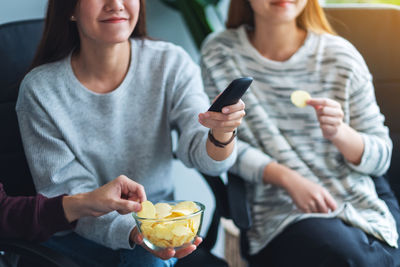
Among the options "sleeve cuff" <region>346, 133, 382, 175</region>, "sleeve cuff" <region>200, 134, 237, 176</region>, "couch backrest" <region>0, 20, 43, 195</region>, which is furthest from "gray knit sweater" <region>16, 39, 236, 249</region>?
"sleeve cuff" <region>346, 133, 382, 175</region>

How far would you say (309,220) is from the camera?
114 centimetres

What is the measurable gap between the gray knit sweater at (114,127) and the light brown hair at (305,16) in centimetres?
25

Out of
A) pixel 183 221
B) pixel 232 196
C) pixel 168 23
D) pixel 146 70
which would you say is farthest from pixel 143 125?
pixel 168 23

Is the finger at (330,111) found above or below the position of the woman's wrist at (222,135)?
below

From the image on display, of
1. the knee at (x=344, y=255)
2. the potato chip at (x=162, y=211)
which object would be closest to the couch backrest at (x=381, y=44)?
the knee at (x=344, y=255)

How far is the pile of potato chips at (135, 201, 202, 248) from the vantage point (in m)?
0.79

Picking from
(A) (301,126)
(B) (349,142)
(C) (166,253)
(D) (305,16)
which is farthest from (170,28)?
(C) (166,253)

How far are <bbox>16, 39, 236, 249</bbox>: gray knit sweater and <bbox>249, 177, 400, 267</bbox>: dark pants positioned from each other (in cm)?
23

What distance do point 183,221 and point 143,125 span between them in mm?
395

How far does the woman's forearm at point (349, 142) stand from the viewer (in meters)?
1.15

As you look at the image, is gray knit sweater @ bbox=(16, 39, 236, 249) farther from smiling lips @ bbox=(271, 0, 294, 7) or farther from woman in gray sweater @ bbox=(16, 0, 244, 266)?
smiling lips @ bbox=(271, 0, 294, 7)

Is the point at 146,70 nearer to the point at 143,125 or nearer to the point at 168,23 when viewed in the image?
the point at 143,125

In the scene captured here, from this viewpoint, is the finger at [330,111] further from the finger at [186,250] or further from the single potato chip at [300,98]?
the finger at [186,250]

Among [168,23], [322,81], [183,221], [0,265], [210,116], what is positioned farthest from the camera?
[168,23]
